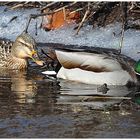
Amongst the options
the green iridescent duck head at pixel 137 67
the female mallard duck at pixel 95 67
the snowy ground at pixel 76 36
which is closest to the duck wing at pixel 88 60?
the female mallard duck at pixel 95 67

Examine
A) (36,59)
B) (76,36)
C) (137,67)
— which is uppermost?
(76,36)

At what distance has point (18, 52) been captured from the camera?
35.4ft

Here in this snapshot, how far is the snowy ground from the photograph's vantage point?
34.8ft

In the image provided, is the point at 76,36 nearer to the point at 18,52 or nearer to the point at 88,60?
the point at 18,52

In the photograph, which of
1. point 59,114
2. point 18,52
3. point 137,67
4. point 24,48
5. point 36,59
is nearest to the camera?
point 59,114

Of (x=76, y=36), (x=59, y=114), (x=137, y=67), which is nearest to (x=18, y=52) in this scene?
(x=76, y=36)

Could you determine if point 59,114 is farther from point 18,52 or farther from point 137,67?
point 18,52

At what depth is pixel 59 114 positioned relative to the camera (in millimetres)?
6684

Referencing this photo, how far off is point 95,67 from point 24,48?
2.24m

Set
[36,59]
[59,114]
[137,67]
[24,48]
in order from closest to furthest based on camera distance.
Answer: [59,114] → [137,67] → [36,59] → [24,48]

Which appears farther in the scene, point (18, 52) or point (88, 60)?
point (18, 52)

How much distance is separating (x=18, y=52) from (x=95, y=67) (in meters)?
2.46

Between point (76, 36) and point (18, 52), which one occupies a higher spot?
point (76, 36)

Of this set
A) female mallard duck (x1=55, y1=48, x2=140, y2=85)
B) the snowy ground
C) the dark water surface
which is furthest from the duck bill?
the snowy ground
